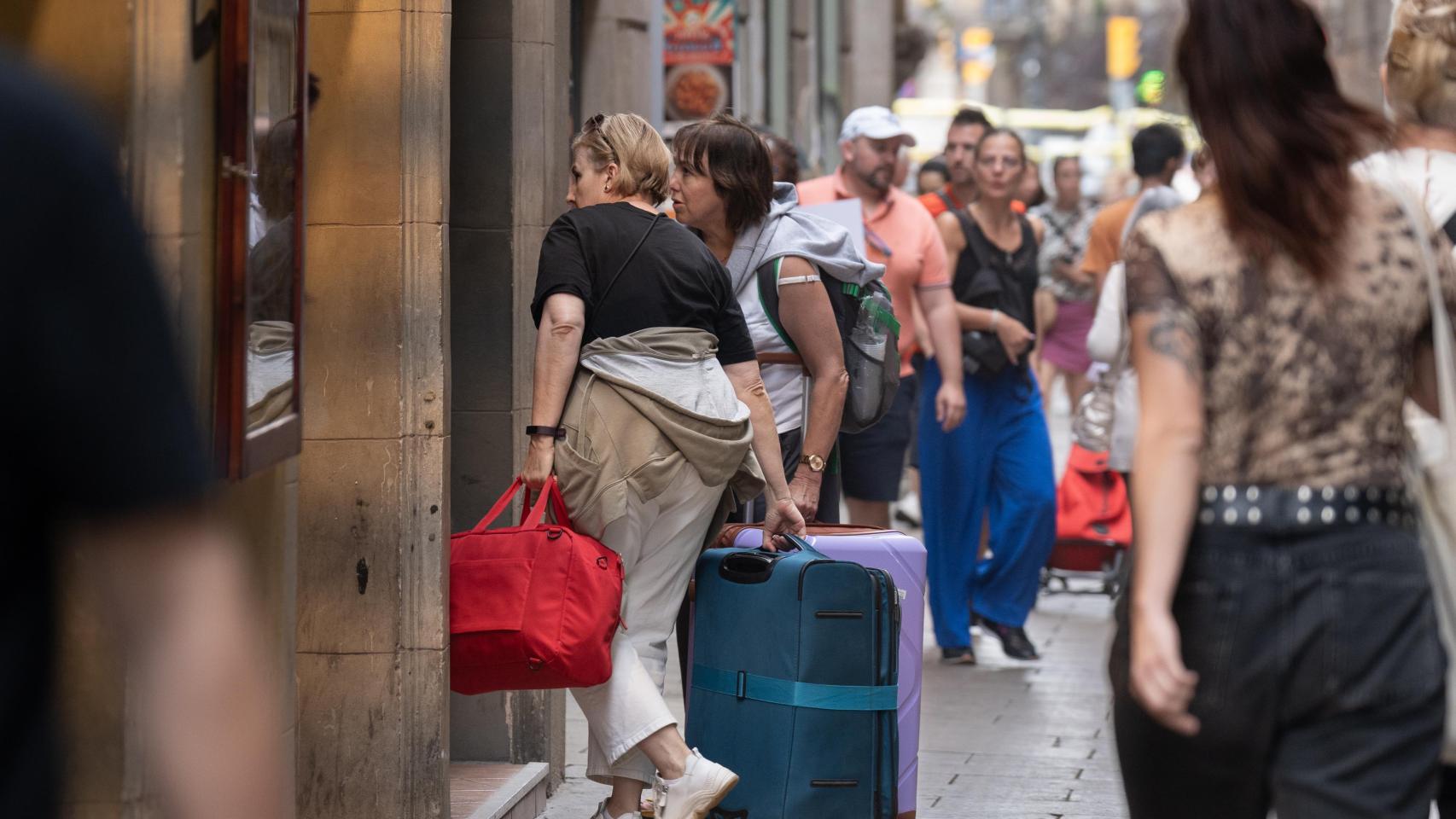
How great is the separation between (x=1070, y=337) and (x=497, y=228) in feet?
28.5

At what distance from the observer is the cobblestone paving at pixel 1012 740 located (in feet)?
20.7

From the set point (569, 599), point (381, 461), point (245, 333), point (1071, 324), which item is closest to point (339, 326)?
point (381, 461)

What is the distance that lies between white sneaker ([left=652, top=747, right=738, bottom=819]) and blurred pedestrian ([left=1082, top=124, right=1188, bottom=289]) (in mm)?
5637

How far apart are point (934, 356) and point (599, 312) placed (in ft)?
12.4

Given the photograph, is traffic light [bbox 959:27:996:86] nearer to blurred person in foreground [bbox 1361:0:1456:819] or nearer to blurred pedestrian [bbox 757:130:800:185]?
blurred pedestrian [bbox 757:130:800:185]

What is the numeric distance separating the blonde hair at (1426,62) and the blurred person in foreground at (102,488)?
2949 mm

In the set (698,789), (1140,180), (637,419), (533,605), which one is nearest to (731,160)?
(637,419)

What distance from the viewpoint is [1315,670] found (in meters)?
2.91

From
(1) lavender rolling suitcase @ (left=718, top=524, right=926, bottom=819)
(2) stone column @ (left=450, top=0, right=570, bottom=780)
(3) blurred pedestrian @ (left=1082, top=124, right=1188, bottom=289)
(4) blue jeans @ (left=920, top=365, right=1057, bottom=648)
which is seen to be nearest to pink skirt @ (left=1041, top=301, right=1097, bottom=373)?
(3) blurred pedestrian @ (left=1082, top=124, right=1188, bottom=289)

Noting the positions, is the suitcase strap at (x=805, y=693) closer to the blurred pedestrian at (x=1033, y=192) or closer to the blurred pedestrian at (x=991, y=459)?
the blurred pedestrian at (x=991, y=459)

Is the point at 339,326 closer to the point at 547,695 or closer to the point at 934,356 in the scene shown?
the point at 547,695

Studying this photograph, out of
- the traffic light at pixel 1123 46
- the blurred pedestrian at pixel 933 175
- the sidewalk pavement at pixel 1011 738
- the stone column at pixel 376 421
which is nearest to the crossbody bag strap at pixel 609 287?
the stone column at pixel 376 421

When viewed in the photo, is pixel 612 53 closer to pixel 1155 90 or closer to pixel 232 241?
pixel 1155 90

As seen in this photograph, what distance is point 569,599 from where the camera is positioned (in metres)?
4.93
